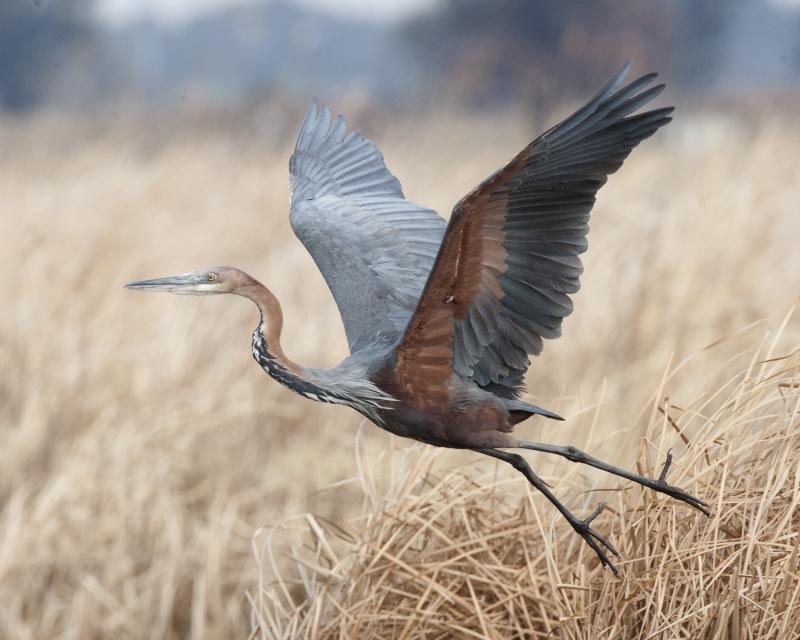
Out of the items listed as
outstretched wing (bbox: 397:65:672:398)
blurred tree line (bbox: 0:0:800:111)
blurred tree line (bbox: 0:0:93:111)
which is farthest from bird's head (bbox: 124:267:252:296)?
blurred tree line (bbox: 0:0:93:111)

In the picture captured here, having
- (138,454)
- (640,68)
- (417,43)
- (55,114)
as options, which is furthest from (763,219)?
(417,43)

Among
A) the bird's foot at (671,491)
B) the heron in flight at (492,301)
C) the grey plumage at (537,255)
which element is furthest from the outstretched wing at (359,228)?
the bird's foot at (671,491)

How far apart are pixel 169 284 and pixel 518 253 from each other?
564mm

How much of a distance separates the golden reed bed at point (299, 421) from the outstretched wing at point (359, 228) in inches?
15.6

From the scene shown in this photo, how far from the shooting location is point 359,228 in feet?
8.85

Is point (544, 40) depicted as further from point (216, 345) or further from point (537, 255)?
point (537, 255)

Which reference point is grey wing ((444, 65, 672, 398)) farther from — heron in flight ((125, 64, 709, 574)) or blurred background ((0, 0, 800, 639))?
blurred background ((0, 0, 800, 639))

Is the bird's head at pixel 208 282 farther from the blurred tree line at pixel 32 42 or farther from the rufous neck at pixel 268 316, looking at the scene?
the blurred tree line at pixel 32 42

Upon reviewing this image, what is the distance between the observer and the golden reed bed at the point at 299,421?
2.34m

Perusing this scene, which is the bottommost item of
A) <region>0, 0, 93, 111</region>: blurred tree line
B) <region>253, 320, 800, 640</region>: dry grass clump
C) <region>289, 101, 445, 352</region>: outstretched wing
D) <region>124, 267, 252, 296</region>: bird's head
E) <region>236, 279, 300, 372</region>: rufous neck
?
<region>253, 320, 800, 640</region>: dry grass clump

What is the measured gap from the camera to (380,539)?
2.40m

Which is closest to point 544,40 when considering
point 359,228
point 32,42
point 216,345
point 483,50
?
point 483,50

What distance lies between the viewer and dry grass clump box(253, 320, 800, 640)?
6.62 ft

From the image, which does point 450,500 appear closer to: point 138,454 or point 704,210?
point 138,454
